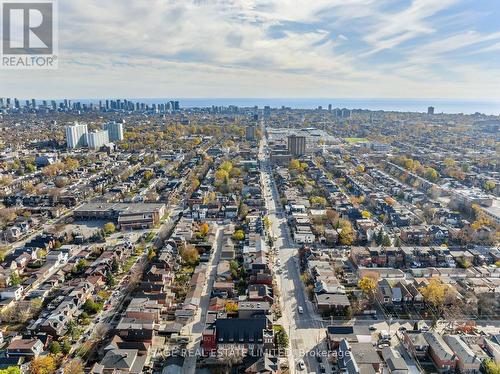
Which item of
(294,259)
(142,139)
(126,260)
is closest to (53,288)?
(126,260)

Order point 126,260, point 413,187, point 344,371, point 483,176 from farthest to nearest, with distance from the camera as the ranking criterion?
point 483,176, point 413,187, point 126,260, point 344,371

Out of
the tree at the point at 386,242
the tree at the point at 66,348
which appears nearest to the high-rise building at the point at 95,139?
the tree at the point at 66,348

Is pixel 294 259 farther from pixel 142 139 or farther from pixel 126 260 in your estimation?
pixel 142 139

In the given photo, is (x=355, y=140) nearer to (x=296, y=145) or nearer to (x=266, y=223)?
(x=296, y=145)

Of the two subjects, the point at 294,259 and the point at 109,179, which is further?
the point at 109,179

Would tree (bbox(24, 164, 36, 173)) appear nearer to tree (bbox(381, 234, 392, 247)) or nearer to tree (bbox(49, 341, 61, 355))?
tree (bbox(49, 341, 61, 355))

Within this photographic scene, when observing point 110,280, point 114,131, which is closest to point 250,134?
point 114,131

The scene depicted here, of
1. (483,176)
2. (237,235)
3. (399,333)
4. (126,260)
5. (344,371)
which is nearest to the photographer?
(344,371)

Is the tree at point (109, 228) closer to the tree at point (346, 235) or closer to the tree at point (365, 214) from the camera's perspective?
the tree at point (346, 235)
